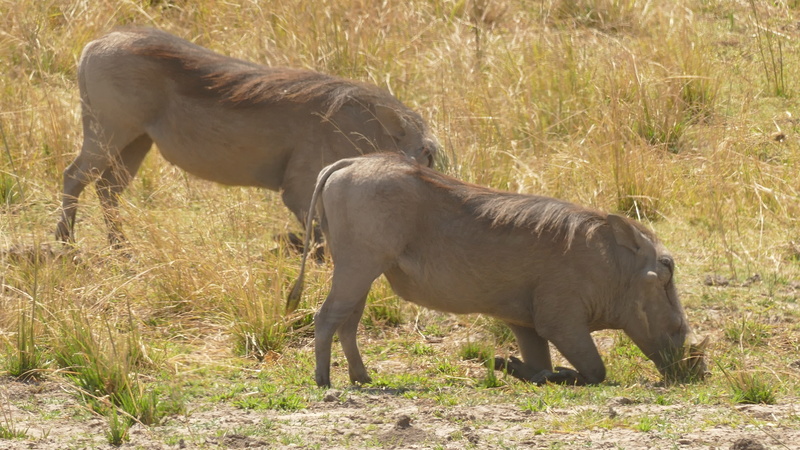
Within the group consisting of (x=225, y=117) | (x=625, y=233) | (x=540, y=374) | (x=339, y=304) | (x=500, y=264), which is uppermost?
(x=225, y=117)

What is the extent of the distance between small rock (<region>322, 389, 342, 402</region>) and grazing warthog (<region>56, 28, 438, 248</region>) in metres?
2.20

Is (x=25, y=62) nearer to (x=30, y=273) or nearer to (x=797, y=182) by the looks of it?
(x=30, y=273)

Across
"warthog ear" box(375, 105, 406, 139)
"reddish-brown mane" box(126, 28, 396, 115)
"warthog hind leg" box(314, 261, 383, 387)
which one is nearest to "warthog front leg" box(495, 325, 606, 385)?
"warthog hind leg" box(314, 261, 383, 387)

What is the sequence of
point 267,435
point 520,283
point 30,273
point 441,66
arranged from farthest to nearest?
point 441,66, point 30,273, point 520,283, point 267,435

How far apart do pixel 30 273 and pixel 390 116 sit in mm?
2121

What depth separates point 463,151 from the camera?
812cm

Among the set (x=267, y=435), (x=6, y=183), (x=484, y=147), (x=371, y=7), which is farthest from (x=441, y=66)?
(x=267, y=435)

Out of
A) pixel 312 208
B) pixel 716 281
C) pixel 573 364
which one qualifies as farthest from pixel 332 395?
pixel 716 281

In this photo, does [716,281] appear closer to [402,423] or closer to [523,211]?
[523,211]

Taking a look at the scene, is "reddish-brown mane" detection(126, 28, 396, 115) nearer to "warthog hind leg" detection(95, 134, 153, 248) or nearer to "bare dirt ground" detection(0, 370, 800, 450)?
"warthog hind leg" detection(95, 134, 153, 248)

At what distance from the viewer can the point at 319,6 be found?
994cm

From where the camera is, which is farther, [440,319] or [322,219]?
[440,319]

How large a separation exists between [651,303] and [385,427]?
1765 millimetres

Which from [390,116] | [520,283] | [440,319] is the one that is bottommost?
[440,319]
